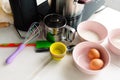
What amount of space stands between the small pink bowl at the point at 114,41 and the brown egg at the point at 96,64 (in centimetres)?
9

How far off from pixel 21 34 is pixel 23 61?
0.40 ft

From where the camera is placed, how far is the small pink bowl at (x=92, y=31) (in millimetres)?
680

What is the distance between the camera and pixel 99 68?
0.58 m

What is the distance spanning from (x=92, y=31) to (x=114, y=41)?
9 cm

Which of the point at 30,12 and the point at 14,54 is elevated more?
the point at 30,12

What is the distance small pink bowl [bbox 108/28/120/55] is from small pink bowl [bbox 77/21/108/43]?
0.08ft

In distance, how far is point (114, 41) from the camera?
0.67 meters

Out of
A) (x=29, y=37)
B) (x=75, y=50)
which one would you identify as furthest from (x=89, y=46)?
(x=29, y=37)

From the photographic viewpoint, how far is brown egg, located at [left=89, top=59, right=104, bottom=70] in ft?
1.89

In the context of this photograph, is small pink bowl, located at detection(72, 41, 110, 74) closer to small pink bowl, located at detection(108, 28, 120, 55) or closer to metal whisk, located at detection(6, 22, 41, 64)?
small pink bowl, located at detection(108, 28, 120, 55)

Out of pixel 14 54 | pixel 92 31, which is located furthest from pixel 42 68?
pixel 92 31

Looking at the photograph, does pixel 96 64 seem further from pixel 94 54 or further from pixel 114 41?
pixel 114 41

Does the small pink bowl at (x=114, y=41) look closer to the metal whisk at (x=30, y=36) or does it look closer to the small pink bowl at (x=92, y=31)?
the small pink bowl at (x=92, y=31)

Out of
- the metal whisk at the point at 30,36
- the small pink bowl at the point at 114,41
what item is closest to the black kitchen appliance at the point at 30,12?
the metal whisk at the point at 30,36
